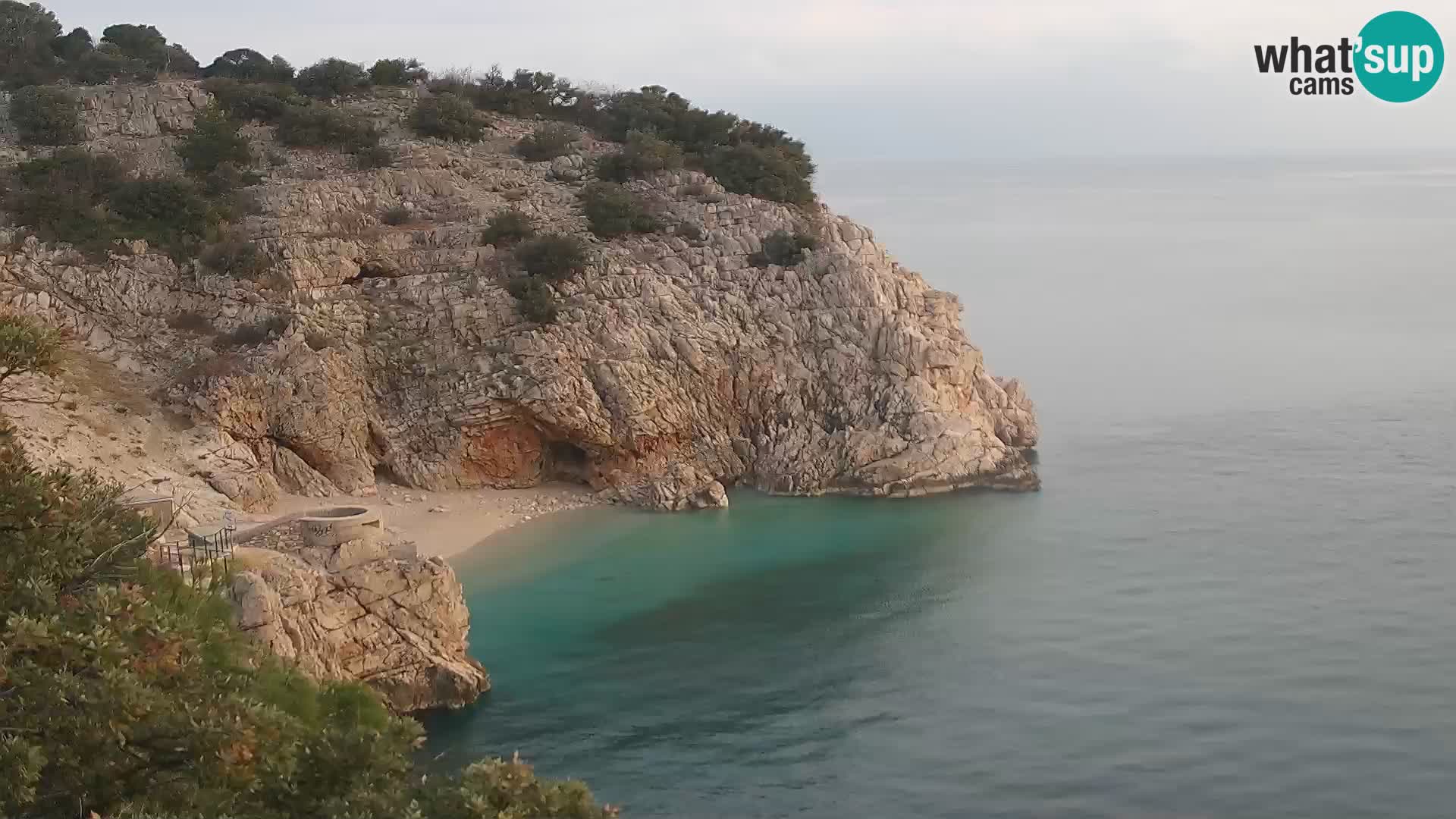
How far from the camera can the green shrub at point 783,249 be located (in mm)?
38875

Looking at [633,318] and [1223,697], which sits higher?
[633,318]

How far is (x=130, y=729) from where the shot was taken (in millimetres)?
10422

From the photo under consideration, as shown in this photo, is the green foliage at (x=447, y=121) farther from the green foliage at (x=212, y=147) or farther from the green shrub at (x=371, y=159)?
the green foliage at (x=212, y=147)

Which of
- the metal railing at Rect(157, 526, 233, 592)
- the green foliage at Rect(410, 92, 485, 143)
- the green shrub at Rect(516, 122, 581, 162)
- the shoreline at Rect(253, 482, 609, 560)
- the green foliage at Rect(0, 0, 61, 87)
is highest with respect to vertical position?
the green foliage at Rect(0, 0, 61, 87)

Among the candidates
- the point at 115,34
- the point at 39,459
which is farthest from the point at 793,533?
the point at 115,34

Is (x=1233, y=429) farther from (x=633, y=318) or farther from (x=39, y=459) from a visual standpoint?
(x=39, y=459)

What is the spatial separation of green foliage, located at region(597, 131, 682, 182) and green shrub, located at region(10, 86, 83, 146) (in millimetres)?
14311

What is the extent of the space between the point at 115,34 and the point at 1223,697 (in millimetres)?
45024

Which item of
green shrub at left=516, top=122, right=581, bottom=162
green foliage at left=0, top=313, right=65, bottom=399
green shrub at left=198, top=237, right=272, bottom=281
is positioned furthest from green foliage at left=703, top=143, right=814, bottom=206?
green foliage at left=0, top=313, right=65, bottom=399

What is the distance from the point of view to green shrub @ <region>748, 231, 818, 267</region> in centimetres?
3888

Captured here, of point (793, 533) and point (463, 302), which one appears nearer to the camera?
point (793, 533)

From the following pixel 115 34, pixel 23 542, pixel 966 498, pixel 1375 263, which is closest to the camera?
pixel 23 542

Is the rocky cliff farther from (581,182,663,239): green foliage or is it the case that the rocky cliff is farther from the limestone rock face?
the limestone rock face

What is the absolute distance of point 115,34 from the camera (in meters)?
51.7
